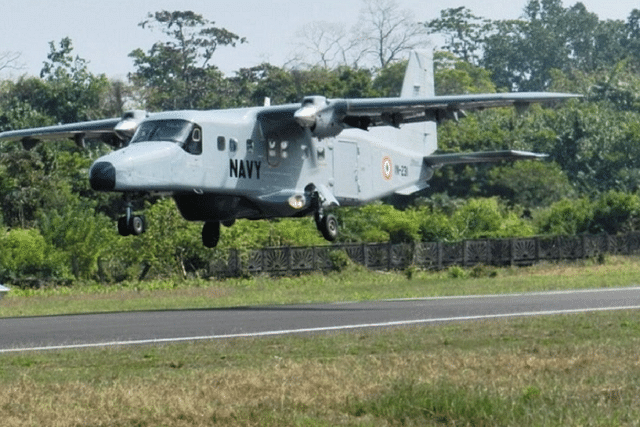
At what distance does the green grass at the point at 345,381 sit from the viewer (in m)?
13.8

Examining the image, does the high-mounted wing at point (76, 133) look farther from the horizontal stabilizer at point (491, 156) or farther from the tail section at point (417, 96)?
the horizontal stabilizer at point (491, 156)

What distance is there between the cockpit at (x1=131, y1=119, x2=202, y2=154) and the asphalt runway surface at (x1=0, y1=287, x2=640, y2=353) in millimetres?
4184

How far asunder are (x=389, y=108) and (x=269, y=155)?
11.8 ft

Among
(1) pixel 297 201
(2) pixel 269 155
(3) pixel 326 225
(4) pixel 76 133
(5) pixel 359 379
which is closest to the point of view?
(5) pixel 359 379

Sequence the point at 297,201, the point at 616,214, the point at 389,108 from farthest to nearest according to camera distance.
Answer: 1. the point at 616,214
2. the point at 389,108
3. the point at 297,201

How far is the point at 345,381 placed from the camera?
16.7m

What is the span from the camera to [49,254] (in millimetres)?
61469

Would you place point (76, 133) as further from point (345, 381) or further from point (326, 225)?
point (345, 381)

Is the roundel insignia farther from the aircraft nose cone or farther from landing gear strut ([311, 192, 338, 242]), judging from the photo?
the aircraft nose cone

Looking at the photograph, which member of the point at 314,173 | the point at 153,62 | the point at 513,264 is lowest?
the point at 513,264

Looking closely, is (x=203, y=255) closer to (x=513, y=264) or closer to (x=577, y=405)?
(x=513, y=264)

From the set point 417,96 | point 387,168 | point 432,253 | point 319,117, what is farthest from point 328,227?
point 432,253

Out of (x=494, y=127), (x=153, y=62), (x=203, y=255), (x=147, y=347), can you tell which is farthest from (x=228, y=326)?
(x=153, y=62)

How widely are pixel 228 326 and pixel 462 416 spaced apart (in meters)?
16.0
